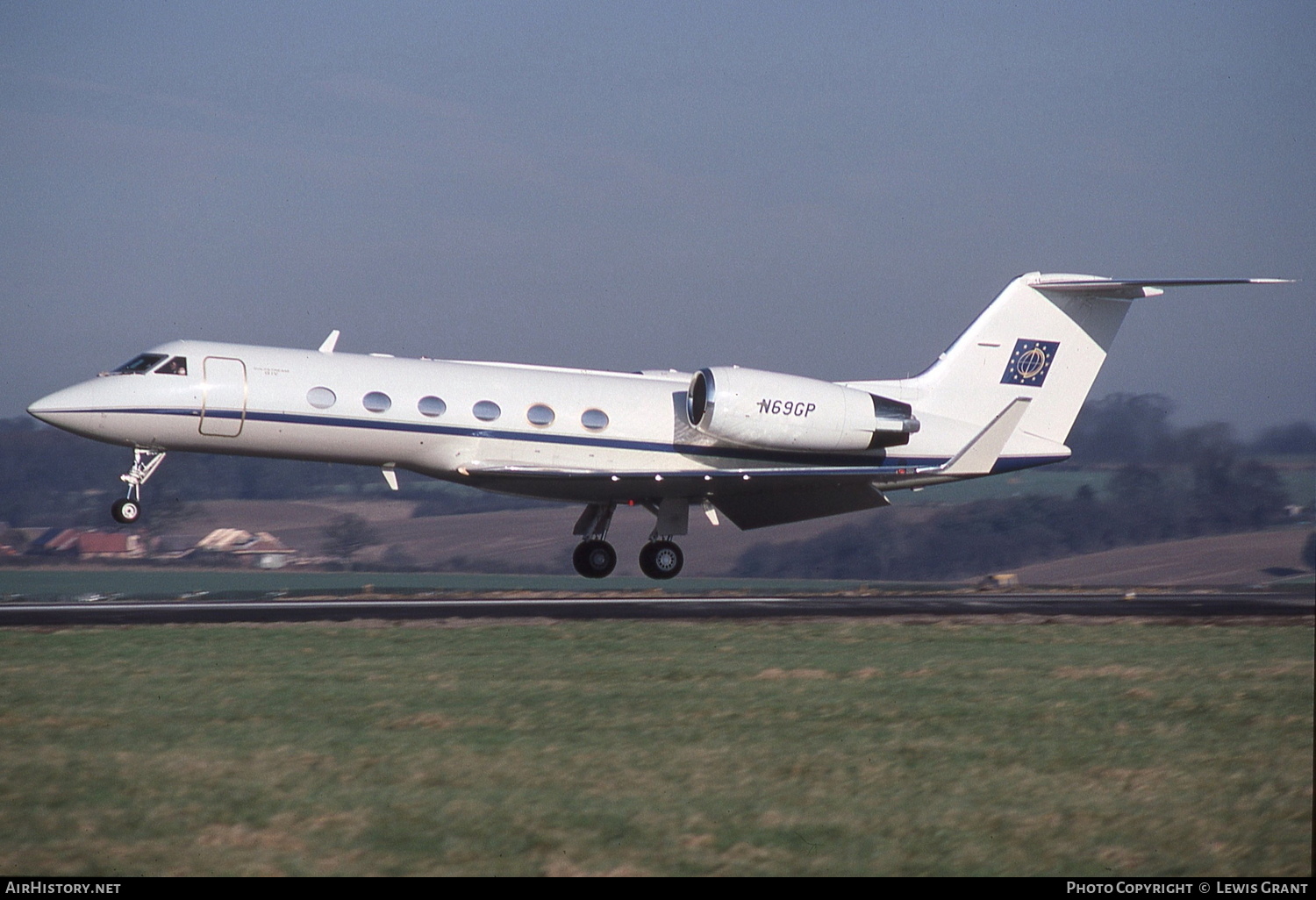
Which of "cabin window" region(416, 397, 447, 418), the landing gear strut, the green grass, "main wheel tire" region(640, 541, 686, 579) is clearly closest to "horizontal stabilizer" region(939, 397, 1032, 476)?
the green grass

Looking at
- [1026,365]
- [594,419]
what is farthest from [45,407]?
[1026,365]

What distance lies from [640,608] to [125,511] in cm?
846

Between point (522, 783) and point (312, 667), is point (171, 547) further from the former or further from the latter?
point (522, 783)

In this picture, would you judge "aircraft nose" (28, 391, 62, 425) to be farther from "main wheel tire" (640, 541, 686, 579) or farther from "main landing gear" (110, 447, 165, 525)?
"main wheel tire" (640, 541, 686, 579)

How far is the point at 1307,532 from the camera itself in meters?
34.3

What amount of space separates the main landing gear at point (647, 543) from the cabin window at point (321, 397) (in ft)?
17.6

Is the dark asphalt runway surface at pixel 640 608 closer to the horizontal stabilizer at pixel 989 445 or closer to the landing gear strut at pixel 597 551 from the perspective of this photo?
the horizontal stabilizer at pixel 989 445

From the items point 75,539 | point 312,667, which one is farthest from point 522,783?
Answer: point 75,539

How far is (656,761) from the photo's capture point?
8.38m

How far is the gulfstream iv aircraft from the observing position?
20.5m

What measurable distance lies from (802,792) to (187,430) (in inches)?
603

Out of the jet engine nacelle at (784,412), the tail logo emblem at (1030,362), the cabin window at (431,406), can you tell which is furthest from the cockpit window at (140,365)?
the tail logo emblem at (1030,362)

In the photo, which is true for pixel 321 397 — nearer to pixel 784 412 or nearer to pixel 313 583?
pixel 784 412

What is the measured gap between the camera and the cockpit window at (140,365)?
20453mm
